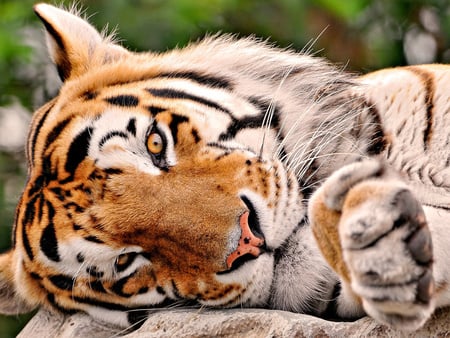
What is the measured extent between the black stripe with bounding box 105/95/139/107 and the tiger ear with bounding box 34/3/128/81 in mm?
266

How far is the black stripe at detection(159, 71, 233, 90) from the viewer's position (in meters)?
3.19

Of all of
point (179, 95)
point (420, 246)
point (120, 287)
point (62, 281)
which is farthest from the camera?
point (179, 95)

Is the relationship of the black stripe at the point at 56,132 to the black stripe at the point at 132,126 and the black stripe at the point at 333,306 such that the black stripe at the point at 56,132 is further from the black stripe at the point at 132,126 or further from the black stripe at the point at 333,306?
the black stripe at the point at 333,306

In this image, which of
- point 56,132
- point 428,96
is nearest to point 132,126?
point 56,132

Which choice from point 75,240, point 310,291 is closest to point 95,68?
point 75,240

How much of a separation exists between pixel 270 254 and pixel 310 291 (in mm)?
163

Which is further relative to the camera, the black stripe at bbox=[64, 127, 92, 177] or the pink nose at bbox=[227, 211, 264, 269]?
the black stripe at bbox=[64, 127, 92, 177]

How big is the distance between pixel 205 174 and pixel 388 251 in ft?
2.76

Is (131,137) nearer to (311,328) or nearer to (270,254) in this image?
(270,254)

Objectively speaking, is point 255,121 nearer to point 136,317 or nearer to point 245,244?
point 245,244

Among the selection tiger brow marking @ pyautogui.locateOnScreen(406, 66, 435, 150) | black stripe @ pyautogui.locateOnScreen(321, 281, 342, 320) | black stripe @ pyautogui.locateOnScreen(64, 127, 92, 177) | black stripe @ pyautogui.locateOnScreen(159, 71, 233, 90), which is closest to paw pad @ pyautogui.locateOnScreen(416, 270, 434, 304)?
black stripe @ pyautogui.locateOnScreen(321, 281, 342, 320)

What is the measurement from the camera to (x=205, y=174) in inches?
106

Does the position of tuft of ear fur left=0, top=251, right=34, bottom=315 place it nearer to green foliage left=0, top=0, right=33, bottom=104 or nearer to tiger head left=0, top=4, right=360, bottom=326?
tiger head left=0, top=4, right=360, bottom=326

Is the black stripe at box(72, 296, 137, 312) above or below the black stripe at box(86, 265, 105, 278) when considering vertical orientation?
below
